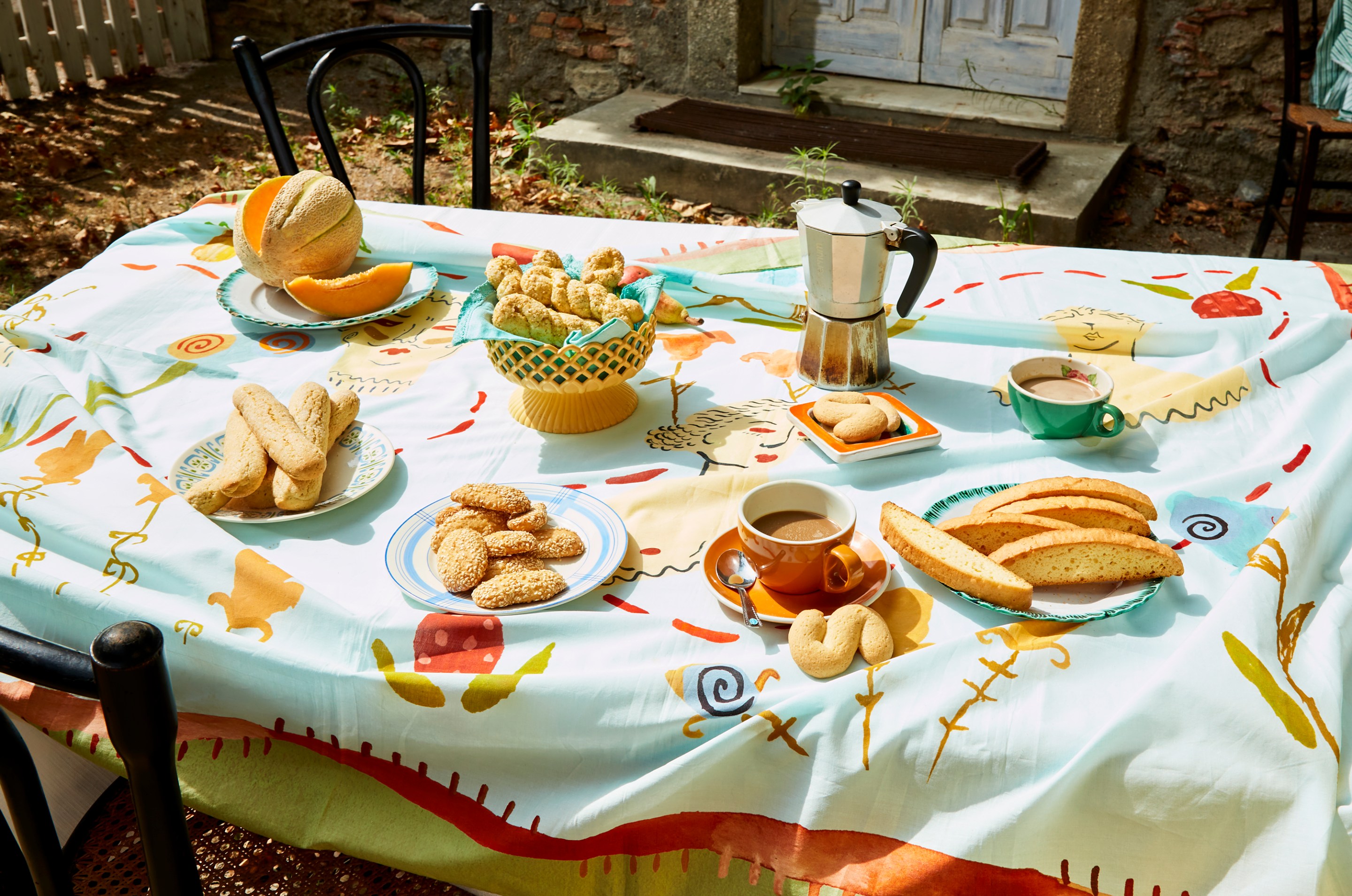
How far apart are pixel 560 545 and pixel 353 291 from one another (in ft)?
2.47

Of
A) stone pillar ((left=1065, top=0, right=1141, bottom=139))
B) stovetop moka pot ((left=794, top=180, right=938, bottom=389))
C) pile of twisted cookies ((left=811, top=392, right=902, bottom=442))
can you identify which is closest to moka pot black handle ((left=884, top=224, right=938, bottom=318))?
stovetop moka pot ((left=794, top=180, right=938, bottom=389))

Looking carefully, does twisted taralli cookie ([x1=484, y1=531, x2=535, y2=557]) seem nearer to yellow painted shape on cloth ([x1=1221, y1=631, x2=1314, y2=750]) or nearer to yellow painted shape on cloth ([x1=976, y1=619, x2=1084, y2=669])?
yellow painted shape on cloth ([x1=976, y1=619, x2=1084, y2=669])

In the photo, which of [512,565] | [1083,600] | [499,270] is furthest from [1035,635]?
[499,270]

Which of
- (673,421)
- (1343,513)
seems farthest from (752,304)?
(1343,513)

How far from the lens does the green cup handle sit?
1.23 meters

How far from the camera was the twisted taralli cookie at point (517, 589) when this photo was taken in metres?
1.00

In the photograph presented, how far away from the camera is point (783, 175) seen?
158 inches

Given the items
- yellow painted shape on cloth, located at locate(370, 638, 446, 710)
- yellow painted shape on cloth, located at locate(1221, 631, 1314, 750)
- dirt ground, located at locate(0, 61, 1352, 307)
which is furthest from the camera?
dirt ground, located at locate(0, 61, 1352, 307)

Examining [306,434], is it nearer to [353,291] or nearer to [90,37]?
[353,291]

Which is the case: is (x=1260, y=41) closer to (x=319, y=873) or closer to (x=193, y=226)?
(x=193, y=226)

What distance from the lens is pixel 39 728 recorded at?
42.6 inches

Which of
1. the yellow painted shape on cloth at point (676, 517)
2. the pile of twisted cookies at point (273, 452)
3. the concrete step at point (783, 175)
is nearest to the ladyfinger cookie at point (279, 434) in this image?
the pile of twisted cookies at point (273, 452)

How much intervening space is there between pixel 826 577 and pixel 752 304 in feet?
2.54

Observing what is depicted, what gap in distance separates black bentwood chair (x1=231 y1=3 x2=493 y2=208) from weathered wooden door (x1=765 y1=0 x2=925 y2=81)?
2.76 metres
